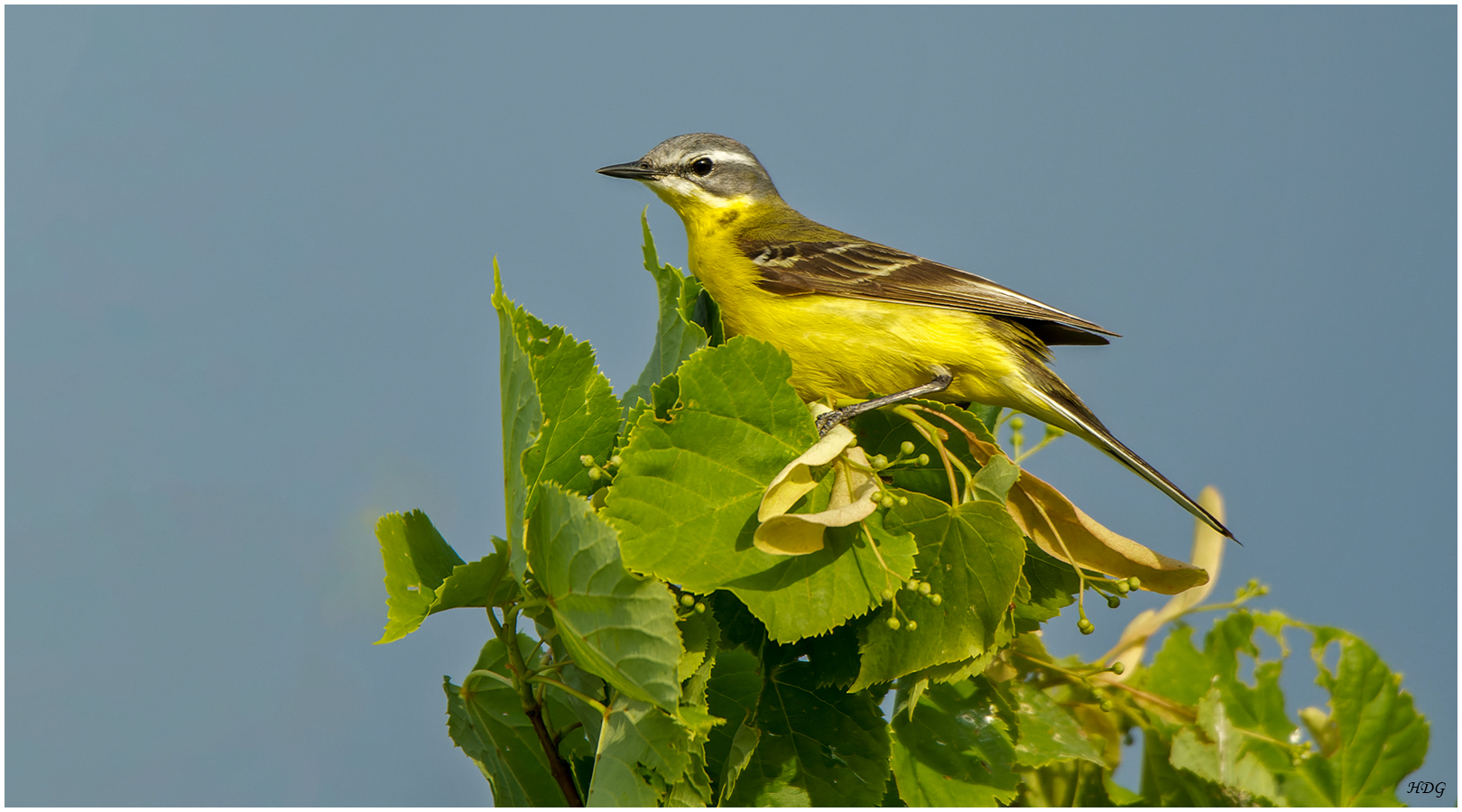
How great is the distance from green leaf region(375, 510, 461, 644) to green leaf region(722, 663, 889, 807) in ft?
2.62

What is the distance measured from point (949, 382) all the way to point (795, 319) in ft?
2.26

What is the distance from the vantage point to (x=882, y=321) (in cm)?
440

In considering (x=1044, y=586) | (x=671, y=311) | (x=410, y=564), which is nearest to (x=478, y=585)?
(x=410, y=564)

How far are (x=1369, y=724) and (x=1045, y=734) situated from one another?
3.34ft

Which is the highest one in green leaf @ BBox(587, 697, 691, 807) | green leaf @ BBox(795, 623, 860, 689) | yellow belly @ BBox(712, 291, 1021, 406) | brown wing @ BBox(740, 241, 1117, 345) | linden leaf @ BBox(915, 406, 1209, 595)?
brown wing @ BBox(740, 241, 1117, 345)

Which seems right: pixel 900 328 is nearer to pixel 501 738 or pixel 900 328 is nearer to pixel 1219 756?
pixel 1219 756

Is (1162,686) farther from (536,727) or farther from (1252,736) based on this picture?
(536,727)

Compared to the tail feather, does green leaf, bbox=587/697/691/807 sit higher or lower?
lower

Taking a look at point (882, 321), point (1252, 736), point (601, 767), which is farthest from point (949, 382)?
point (601, 767)

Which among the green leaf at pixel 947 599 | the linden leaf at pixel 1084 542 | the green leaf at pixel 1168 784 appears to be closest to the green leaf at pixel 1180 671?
the green leaf at pixel 1168 784

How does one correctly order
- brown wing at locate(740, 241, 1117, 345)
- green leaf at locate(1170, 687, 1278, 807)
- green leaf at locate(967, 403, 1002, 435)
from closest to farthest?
green leaf at locate(1170, 687, 1278, 807), green leaf at locate(967, 403, 1002, 435), brown wing at locate(740, 241, 1117, 345)

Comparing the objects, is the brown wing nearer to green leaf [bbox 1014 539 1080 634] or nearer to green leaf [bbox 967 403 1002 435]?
green leaf [bbox 967 403 1002 435]

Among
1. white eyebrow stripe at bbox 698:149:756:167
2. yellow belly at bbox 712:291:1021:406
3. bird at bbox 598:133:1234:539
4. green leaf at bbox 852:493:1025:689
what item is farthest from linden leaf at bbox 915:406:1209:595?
white eyebrow stripe at bbox 698:149:756:167

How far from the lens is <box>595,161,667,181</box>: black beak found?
5.76 meters
